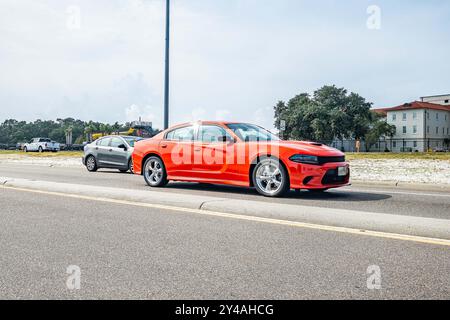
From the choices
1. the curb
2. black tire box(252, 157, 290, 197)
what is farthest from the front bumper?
the curb

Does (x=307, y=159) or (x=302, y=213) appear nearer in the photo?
(x=302, y=213)

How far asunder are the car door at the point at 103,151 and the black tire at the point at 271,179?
881 centimetres

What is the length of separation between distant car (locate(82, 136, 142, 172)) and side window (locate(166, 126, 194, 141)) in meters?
5.36

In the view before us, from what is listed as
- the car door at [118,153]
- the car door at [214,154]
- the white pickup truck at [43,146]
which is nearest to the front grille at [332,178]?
the car door at [214,154]

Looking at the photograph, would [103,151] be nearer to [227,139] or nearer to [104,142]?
[104,142]

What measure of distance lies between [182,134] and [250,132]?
161 centimetres

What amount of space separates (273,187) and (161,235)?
3.95 m

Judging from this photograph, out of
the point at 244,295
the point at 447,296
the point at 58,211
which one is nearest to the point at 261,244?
the point at 244,295

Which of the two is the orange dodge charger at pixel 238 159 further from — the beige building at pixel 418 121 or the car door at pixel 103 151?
the beige building at pixel 418 121

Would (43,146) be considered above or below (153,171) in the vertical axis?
above

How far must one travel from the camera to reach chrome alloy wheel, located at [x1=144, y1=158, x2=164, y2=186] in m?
10.6

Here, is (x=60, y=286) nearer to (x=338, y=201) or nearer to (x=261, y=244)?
(x=261, y=244)

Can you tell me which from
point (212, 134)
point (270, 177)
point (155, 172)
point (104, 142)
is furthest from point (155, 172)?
point (104, 142)

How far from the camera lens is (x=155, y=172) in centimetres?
1066
